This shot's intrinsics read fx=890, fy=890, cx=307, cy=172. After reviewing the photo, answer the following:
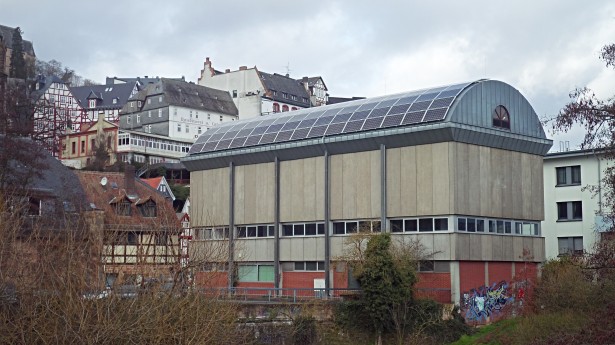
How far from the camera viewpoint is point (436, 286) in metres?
45.7

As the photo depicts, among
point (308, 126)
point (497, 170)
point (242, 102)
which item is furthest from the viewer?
point (242, 102)

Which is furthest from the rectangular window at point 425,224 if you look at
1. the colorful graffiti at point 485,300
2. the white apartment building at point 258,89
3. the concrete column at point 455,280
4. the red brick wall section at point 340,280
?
the white apartment building at point 258,89

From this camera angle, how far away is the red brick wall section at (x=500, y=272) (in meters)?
47.2

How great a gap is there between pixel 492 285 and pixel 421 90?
37.9 feet

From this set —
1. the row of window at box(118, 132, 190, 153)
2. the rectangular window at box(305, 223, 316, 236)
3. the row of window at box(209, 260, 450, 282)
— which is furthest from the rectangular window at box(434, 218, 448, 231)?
the row of window at box(118, 132, 190, 153)

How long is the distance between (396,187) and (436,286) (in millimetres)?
5709

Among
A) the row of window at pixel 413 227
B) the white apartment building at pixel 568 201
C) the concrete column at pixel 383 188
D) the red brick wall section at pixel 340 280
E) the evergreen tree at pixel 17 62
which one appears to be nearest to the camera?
the row of window at pixel 413 227

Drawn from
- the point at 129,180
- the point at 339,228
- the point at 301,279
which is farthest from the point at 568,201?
the point at 129,180

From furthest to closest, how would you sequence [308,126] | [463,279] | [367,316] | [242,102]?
[242,102]
[308,126]
[463,279]
[367,316]

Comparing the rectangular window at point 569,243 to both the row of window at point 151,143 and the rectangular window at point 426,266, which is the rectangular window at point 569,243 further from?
the row of window at point 151,143

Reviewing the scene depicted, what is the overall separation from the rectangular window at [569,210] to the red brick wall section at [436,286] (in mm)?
20747

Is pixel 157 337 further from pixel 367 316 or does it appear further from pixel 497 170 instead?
pixel 497 170

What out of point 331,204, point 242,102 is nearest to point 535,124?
point 331,204

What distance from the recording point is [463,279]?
1788 inches
